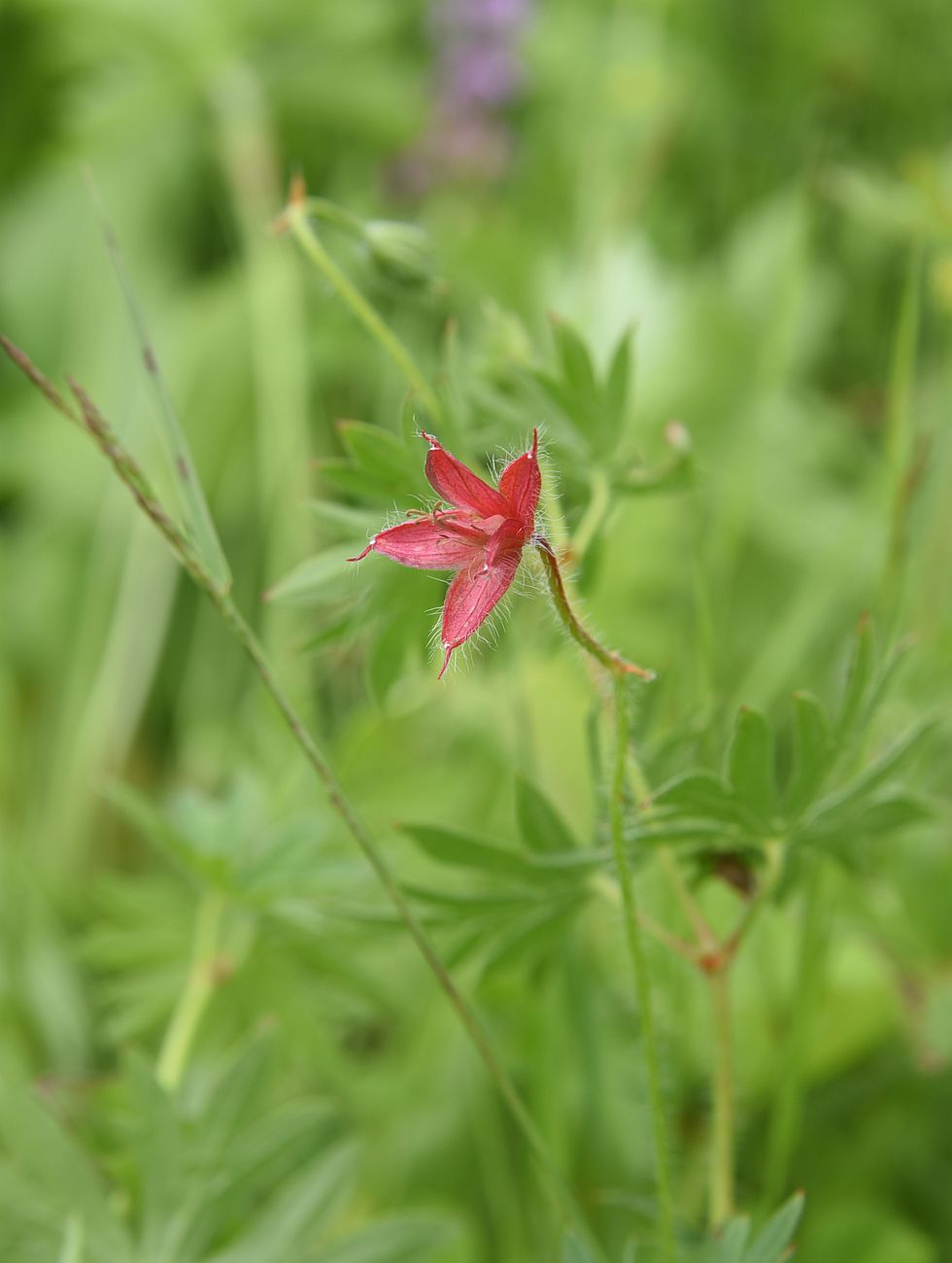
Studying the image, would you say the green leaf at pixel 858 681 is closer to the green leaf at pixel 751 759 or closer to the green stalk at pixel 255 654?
the green leaf at pixel 751 759

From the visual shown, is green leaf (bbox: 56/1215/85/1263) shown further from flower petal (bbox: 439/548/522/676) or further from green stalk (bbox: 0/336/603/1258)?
flower petal (bbox: 439/548/522/676)

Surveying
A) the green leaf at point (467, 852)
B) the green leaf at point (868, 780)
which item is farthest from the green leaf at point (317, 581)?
the green leaf at point (868, 780)

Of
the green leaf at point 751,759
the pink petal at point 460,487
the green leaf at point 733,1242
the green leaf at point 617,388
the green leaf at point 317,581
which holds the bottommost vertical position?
the green leaf at point 733,1242

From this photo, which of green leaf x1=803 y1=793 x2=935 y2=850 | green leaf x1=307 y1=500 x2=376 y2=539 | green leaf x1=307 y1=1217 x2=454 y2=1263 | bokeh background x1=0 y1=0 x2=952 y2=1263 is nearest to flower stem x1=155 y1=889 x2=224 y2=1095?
bokeh background x1=0 y1=0 x2=952 y2=1263

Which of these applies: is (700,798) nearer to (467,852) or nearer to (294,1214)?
(467,852)

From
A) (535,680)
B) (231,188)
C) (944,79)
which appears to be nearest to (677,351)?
(535,680)

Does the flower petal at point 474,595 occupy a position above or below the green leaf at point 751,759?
above
